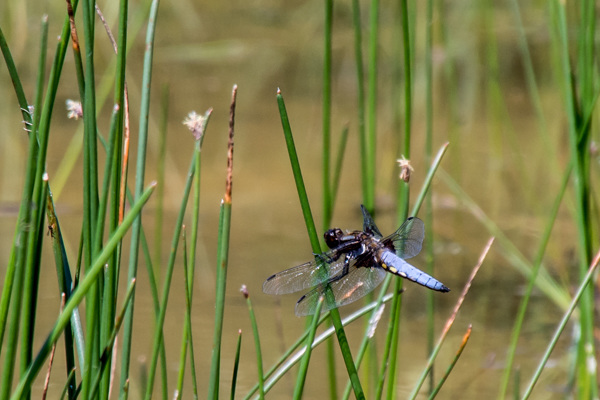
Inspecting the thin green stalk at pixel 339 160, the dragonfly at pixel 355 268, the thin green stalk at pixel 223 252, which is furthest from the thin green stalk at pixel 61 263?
the thin green stalk at pixel 339 160

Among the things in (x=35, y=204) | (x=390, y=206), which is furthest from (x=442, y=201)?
(x=35, y=204)

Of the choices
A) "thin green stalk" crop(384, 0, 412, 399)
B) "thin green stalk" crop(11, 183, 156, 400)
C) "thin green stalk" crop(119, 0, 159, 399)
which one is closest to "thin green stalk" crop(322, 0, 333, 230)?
"thin green stalk" crop(384, 0, 412, 399)

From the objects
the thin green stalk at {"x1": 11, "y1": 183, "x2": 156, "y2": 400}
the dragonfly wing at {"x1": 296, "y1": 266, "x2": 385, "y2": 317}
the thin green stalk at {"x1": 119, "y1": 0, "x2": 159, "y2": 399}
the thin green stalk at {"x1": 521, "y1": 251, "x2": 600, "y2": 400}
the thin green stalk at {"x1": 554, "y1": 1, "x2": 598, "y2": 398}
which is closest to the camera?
the thin green stalk at {"x1": 11, "y1": 183, "x2": 156, "y2": 400}

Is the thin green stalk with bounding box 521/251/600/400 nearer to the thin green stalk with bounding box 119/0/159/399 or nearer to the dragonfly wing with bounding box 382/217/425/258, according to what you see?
the dragonfly wing with bounding box 382/217/425/258

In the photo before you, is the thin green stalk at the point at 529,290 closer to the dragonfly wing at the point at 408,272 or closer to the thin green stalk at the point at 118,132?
the dragonfly wing at the point at 408,272

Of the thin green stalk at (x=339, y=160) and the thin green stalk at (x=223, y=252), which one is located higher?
the thin green stalk at (x=339, y=160)

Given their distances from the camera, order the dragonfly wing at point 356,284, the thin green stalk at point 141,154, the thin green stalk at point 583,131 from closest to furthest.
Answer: the thin green stalk at point 141,154
the thin green stalk at point 583,131
the dragonfly wing at point 356,284

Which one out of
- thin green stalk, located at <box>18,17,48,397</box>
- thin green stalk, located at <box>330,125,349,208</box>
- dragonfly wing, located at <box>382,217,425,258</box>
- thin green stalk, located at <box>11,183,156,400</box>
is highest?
thin green stalk, located at <box>330,125,349,208</box>
